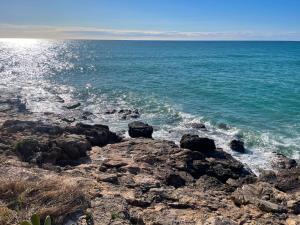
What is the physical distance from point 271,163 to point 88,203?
A: 55.1 ft

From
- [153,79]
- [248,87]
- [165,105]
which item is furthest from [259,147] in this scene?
[153,79]

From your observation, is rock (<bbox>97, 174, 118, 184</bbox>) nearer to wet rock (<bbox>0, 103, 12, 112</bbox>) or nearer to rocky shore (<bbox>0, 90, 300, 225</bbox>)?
rocky shore (<bbox>0, 90, 300, 225</bbox>)

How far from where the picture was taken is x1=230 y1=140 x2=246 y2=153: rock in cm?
2625

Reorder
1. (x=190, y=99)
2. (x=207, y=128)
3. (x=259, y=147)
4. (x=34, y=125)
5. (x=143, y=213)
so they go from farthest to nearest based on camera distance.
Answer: (x=190, y=99)
(x=207, y=128)
(x=259, y=147)
(x=34, y=125)
(x=143, y=213)

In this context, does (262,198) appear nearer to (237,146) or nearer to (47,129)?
(237,146)

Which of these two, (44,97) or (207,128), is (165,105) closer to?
(207,128)

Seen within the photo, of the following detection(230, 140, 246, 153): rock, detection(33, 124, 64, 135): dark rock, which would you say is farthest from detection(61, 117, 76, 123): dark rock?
detection(230, 140, 246, 153): rock

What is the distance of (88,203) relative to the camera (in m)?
10.5

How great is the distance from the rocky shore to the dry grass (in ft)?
0.08

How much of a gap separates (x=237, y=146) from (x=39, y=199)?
1904cm

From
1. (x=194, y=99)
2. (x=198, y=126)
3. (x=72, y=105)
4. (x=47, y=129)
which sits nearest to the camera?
(x=47, y=129)

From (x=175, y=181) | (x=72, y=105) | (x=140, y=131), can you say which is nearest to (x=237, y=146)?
(x=140, y=131)

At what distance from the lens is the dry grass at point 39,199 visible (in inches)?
357

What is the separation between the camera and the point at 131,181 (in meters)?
15.9
